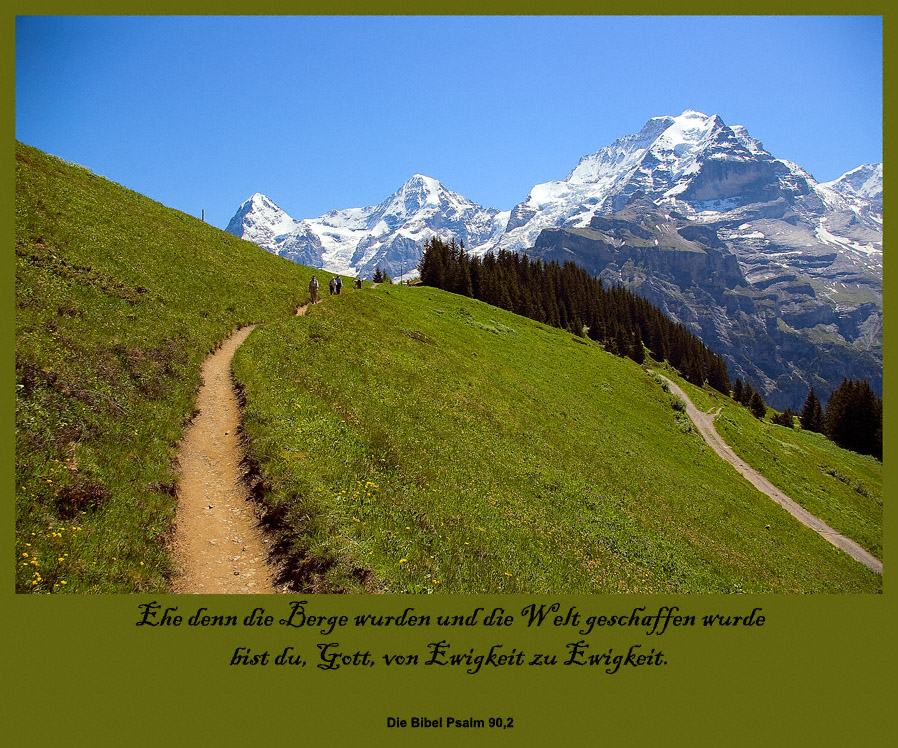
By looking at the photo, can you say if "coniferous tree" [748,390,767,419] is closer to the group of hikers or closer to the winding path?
→ the winding path

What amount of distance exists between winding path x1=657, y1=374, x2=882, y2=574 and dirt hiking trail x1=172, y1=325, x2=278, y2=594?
41.0 metres

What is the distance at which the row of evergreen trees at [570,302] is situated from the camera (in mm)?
95188

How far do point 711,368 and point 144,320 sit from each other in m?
148

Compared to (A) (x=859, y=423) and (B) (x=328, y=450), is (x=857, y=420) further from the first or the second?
(B) (x=328, y=450)

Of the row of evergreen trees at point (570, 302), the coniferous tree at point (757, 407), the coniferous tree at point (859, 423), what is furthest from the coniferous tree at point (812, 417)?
the row of evergreen trees at point (570, 302)

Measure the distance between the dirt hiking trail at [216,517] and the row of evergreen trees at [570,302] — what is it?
7824 centimetres

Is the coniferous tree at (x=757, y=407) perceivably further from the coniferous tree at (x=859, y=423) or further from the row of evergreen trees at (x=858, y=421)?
the coniferous tree at (x=859, y=423)

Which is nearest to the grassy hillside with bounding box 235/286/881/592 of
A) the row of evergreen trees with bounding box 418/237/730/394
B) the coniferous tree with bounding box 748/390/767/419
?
the row of evergreen trees with bounding box 418/237/730/394

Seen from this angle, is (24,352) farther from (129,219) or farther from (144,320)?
(129,219)

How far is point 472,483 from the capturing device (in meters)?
17.7

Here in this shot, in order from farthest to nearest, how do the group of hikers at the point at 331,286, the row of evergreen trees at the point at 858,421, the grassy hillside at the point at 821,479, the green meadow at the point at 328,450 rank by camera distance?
the row of evergreen trees at the point at 858,421
the grassy hillside at the point at 821,479
the group of hikers at the point at 331,286
the green meadow at the point at 328,450

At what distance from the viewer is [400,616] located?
10070 millimetres

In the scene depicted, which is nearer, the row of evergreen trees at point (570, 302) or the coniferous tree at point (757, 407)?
the row of evergreen trees at point (570, 302)

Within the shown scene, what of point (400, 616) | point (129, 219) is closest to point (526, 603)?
point (400, 616)
